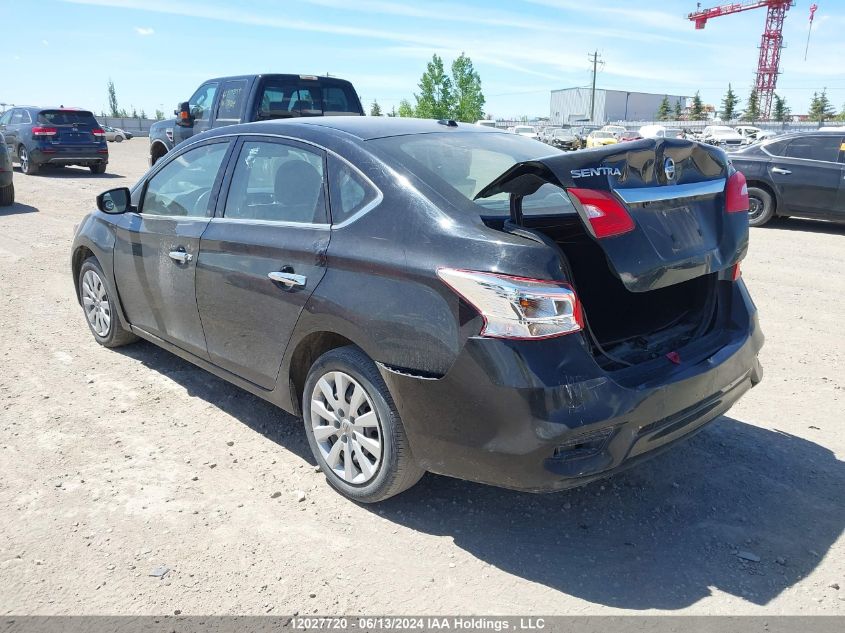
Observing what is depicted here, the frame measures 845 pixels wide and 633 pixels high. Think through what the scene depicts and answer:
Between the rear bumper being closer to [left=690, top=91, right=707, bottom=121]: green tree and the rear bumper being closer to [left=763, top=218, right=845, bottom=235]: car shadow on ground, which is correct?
[left=763, top=218, right=845, bottom=235]: car shadow on ground

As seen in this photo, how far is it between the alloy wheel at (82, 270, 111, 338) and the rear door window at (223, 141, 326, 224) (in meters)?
1.88

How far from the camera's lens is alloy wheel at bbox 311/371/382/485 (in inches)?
118

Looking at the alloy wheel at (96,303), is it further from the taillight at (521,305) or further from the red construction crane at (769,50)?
the red construction crane at (769,50)

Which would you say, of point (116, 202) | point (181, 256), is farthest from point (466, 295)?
point (116, 202)

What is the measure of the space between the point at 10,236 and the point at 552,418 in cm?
983

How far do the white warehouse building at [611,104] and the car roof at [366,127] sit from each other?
97.3 meters

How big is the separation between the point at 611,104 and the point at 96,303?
103429 millimetres

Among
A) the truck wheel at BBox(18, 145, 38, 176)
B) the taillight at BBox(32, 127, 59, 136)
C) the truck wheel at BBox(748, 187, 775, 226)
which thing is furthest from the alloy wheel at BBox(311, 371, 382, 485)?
the truck wheel at BBox(18, 145, 38, 176)

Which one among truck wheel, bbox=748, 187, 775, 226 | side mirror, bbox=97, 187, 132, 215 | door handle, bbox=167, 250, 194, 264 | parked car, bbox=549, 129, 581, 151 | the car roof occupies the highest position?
the car roof

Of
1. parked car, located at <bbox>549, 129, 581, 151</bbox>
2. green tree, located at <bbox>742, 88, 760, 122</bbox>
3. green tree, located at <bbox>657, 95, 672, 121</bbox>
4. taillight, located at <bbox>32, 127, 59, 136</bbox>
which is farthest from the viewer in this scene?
green tree, located at <bbox>657, 95, 672, 121</bbox>

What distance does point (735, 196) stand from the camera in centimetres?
314

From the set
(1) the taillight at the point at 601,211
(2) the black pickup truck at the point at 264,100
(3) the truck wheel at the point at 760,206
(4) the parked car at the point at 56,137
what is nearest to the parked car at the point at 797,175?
(3) the truck wheel at the point at 760,206

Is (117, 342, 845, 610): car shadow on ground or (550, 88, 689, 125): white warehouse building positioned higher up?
(550, 88, 689, 125): white warehouse building

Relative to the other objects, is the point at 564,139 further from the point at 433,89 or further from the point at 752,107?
the point at 752,107
